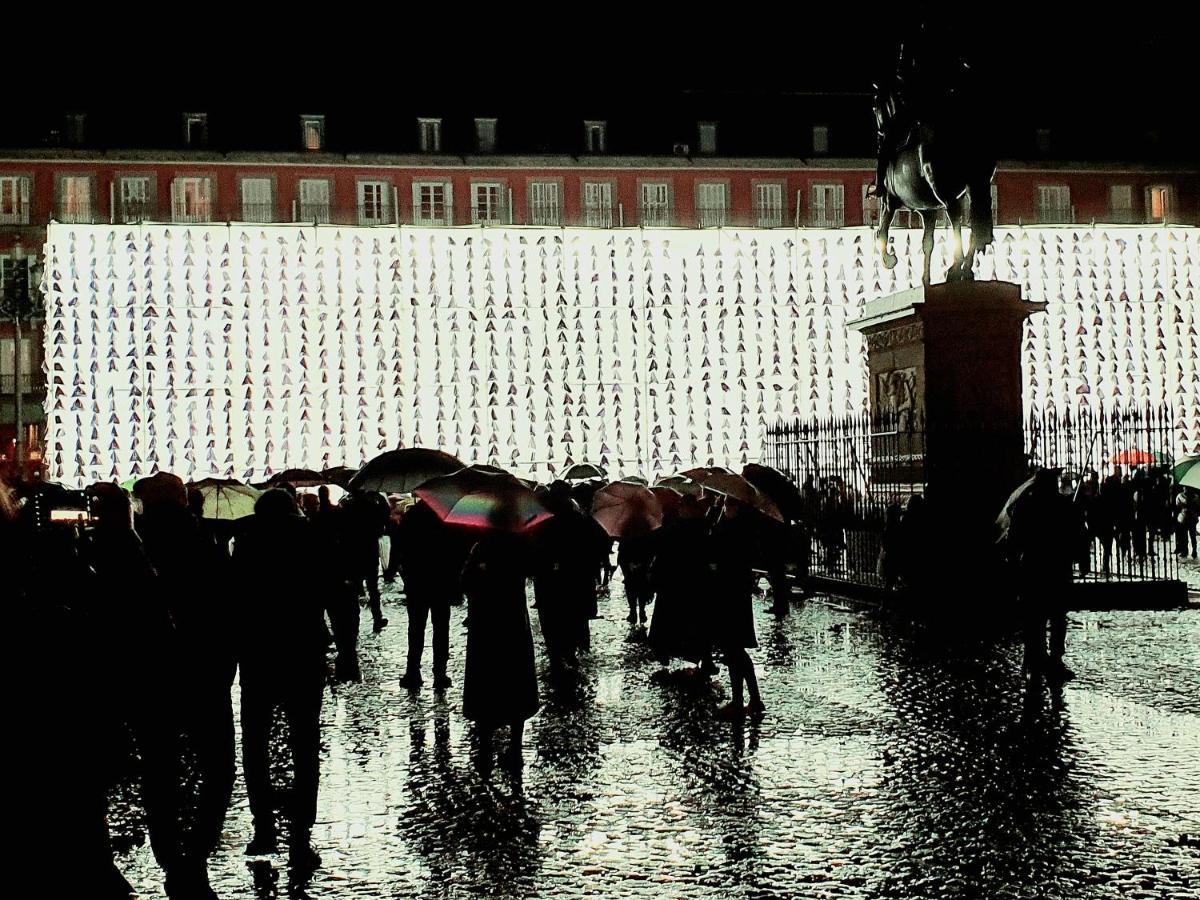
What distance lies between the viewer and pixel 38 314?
1607 inches

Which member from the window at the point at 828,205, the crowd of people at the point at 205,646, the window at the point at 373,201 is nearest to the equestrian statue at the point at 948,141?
the crowd of people at the point at 205,646

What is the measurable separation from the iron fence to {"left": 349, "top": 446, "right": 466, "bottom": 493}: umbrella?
4020mm

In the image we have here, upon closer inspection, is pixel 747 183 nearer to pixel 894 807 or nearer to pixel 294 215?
pixel 294 215

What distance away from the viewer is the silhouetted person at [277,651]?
6.06 m

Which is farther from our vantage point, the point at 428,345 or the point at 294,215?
the point at 294,215

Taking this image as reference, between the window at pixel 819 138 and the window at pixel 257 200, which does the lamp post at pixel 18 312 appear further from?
the window at pixel 819 138

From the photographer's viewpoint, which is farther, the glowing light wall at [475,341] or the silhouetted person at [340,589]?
the glowing light wall at [475,341]

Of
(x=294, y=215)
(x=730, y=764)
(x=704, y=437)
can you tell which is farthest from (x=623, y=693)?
(x=294, y=215)

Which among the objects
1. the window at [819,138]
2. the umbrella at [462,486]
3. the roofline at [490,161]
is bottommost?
the umbrella at [462,486]

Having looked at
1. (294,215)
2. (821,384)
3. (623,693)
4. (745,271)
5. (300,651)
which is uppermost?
(294,215)

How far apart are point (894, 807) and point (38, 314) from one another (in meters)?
37.9

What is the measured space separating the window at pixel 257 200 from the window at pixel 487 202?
17.4 ft

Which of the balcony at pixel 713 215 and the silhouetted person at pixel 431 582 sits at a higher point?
the balcony at pixel 713 215

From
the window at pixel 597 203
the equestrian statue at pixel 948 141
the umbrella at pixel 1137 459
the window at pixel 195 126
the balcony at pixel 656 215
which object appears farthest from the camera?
the window at pixel 195 126
